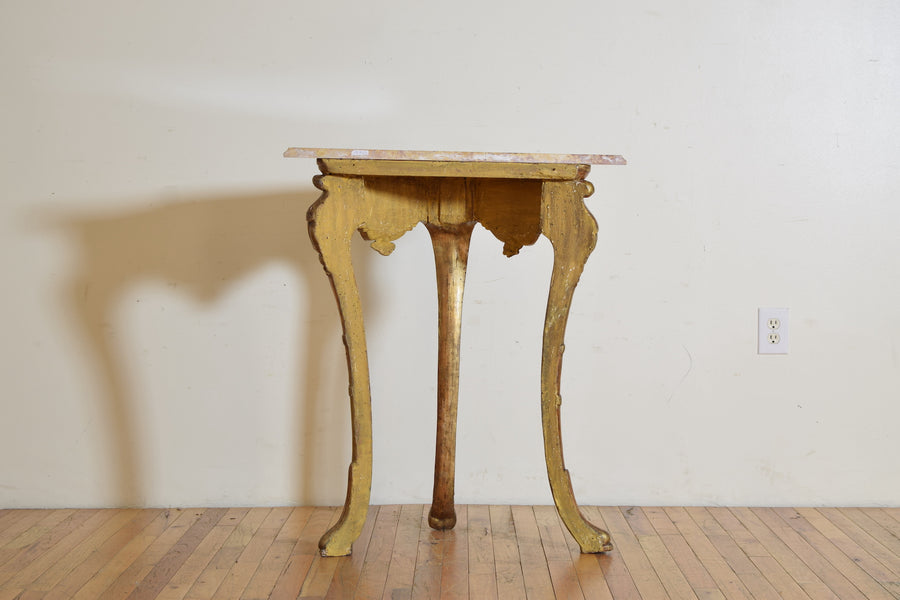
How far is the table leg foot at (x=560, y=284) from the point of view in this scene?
125 centimetres

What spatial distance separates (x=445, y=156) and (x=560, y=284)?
266mm

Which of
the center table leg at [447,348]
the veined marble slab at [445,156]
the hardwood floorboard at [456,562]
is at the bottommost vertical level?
the hardwood floorboard at [456,562]

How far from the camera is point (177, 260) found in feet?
5.40

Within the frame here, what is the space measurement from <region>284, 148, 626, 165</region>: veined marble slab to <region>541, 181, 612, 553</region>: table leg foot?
0.05m

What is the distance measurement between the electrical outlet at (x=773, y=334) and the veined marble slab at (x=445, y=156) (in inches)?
24.9

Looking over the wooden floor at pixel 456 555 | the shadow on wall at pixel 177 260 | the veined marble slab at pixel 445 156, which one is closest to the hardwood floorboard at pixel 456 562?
the wooden floor at pixel 456 555

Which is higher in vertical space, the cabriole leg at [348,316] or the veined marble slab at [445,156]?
the veined marble slab at [445,156]

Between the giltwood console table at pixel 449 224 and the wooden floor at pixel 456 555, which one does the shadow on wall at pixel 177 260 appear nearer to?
the wooden floor at pixel 456 555

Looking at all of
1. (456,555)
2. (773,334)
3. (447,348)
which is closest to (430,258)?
(447,348)

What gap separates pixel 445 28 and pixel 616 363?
0.74 metres

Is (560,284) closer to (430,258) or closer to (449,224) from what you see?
(449,224)

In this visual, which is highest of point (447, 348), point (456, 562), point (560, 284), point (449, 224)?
point (449, 224)

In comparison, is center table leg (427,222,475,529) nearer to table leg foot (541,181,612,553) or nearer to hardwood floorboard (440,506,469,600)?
hardwood floorboard (440,506,469,600)

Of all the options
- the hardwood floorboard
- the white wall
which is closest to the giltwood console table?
the hardwood floorboard
